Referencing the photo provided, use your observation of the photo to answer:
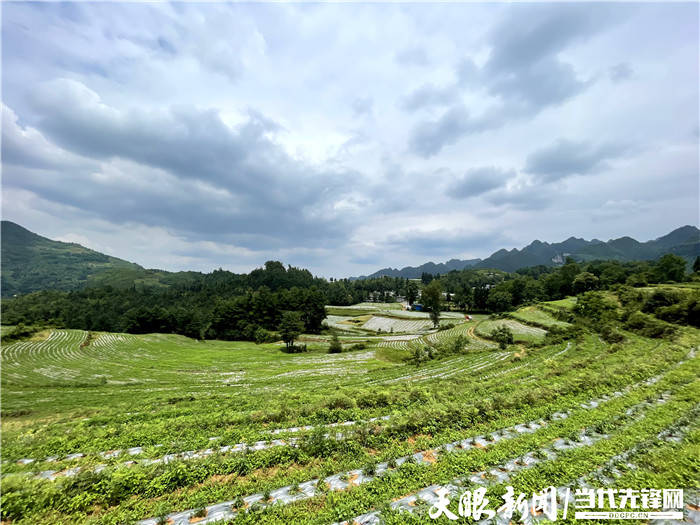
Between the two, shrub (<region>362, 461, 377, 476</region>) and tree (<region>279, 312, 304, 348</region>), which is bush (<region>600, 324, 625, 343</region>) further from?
tree (<region>279, 312, 304, 348</region>)

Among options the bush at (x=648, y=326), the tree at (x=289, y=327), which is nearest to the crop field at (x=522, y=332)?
the bush at (x=648, y=326)

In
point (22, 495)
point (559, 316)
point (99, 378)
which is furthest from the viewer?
point (559, 316)

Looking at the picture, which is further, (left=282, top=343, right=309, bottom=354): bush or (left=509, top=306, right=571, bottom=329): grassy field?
(left=282, top=343, right=309, bottom=354): bush

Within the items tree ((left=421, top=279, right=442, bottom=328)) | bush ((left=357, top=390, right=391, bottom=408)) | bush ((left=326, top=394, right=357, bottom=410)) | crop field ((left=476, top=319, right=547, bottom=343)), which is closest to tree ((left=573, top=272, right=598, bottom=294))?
crop field ((left=476, top=319, right=547, bottom=343))

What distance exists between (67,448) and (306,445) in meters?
10.1

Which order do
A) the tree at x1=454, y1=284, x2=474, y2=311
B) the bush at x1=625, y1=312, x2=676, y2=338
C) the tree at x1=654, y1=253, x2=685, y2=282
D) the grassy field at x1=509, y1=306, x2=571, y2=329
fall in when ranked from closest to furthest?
the bush at x1=625, y1=312, x2=676, y2=338, the grassy field at x1=509, y1=306, x2=571, y2=329, the tree at x1=654, y1=253, x2=685, y2=282, the tree at x1=454, y1=284, x2=474, y2=311

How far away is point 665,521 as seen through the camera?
6.36 m

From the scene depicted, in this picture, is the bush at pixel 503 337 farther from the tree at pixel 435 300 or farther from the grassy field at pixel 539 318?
the tree at pixel 435 300

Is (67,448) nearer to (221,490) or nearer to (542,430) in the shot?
(221,490)

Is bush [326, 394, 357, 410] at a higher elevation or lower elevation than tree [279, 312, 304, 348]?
higher

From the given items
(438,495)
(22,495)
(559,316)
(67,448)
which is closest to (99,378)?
(67,448)

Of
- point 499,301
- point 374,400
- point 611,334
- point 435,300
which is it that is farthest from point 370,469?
point 499,301

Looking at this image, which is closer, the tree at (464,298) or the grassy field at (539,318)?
the grassy field at (539,318)

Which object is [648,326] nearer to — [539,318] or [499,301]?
[539,318]
